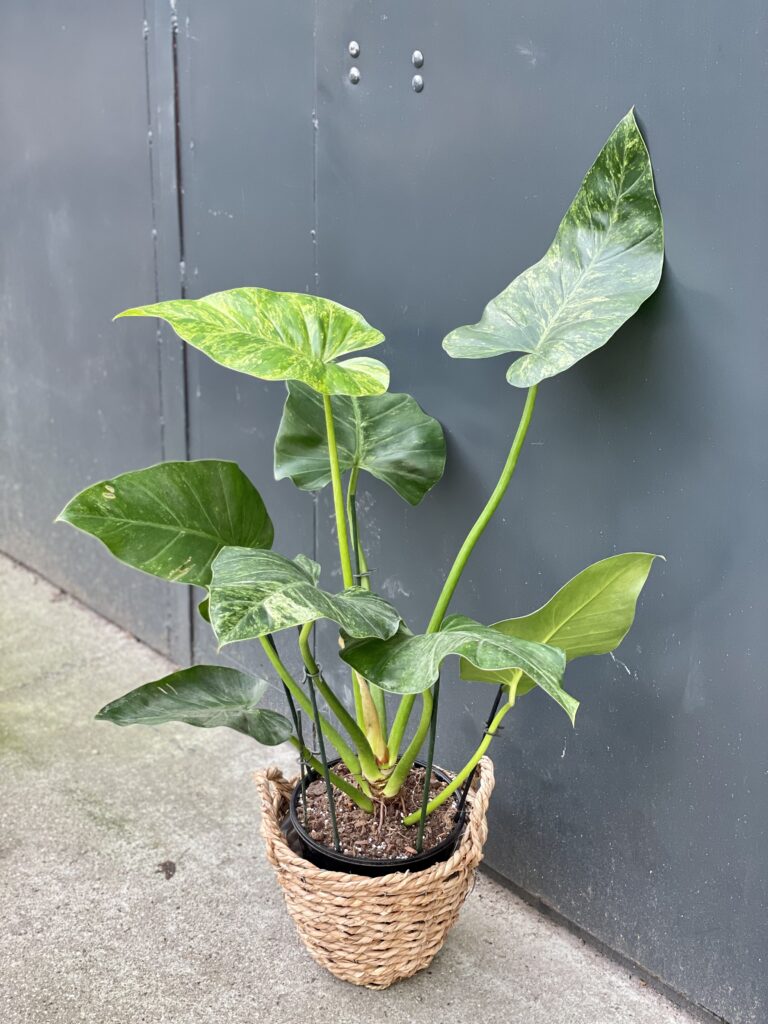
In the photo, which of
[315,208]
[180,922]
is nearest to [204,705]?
[180,922]

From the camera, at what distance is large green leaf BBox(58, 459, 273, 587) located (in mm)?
1405

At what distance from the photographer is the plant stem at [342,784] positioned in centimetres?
151

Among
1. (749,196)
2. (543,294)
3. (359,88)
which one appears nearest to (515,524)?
(543,294)

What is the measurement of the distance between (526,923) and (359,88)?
1434 millimetres

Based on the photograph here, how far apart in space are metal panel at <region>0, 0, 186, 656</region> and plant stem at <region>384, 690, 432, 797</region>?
42.8 inches

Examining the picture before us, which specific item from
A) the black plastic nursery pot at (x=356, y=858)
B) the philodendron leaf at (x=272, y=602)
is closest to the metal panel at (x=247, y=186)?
the black plastic nursery pot at (x=356, y=858)

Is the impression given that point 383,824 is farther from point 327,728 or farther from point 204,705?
point 204,705

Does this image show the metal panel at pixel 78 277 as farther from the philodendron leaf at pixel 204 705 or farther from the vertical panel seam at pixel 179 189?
the philodendron leaf at pixel 204 705

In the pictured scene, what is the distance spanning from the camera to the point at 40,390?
2.90 meters

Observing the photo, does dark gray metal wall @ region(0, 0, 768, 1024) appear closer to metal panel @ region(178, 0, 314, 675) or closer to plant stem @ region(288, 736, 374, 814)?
metal panel @ region(178, 0, 314, 675)

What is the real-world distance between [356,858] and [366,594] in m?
0.38

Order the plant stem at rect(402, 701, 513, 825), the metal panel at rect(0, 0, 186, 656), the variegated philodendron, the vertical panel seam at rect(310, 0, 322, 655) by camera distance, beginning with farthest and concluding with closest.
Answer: the metal panel at rect(0, 0, 186, 656)
the vertical panel seam at rect(310, 0, 322, 655)
the plant stem at rect(402, 701, 513, 825)
the variegated philodendron

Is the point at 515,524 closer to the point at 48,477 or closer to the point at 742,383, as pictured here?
the point at 742,383

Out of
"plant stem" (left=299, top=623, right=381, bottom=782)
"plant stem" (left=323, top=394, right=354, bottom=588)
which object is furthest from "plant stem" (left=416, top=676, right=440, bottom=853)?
"plant stem" (left=323, top=394, right=354, bottom=588)
